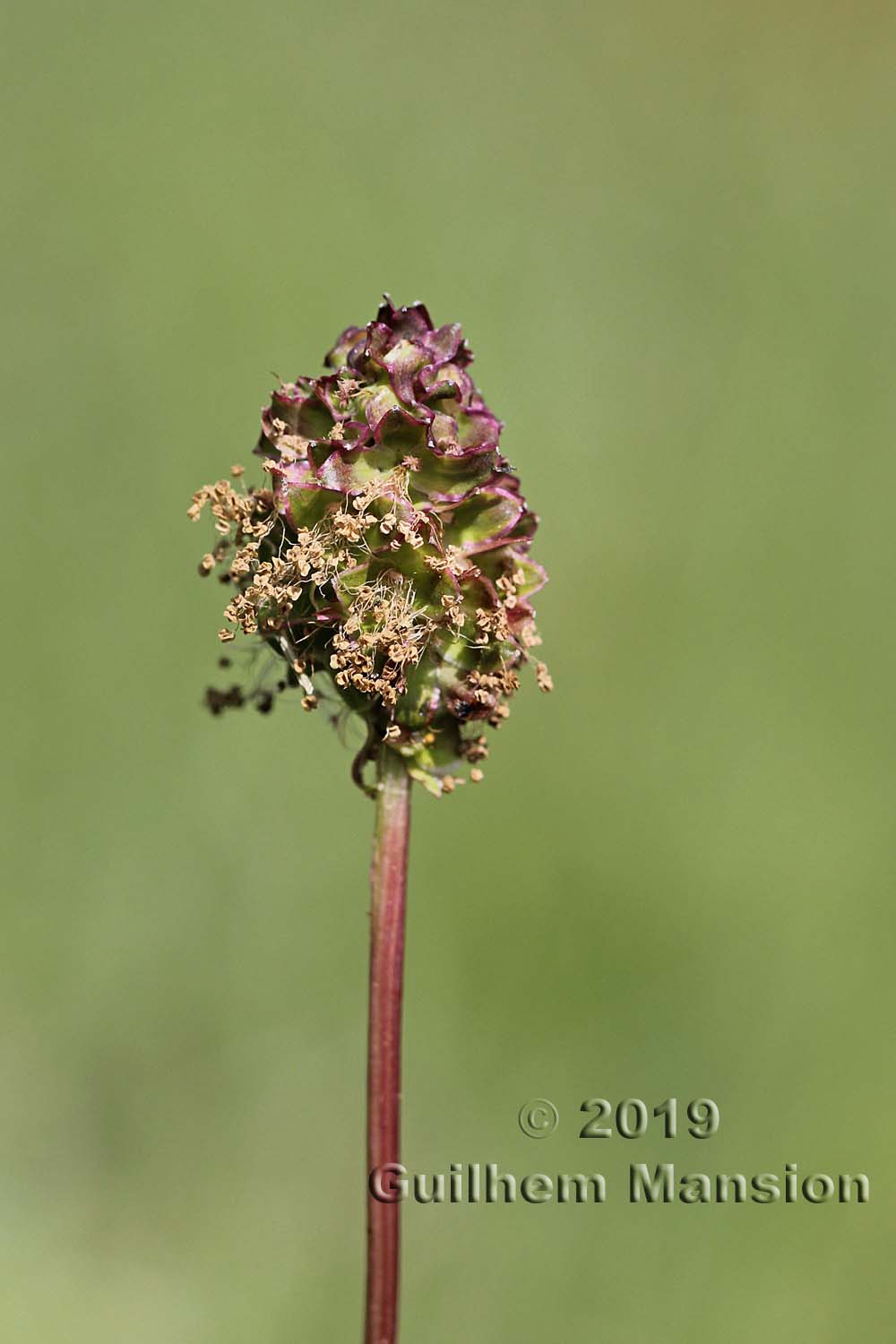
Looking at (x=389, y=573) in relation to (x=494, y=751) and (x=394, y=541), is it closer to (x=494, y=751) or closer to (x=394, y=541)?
(x=394, y=541)

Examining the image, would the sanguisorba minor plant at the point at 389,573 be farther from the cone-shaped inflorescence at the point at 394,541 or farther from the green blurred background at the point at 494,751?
the green blurred background at the point at 494,751

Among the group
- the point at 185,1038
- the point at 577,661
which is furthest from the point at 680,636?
the point at 185,1038

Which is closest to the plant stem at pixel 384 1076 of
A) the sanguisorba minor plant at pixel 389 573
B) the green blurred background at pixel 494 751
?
the sanguisorba minor plant at pixel 389 573

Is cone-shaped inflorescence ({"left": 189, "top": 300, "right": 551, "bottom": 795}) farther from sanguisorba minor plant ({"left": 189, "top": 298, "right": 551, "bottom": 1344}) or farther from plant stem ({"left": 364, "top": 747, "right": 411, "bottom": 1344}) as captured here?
plant stem ({"left": 364, "top": 747, "right": 411, "bottom": 1344})

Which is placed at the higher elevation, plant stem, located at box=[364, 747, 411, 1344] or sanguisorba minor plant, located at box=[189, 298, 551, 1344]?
sanguisorba minor plant, located at box=[189, 298, 551, 1344]

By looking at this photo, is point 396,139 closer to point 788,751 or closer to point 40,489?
point 40,489

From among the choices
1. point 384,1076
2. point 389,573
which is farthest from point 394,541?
point 384,1076

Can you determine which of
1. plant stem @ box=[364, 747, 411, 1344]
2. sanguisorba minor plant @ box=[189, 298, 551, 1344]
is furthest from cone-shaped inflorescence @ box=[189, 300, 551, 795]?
plant stem @ box=[364, 747, 411, 1344]
